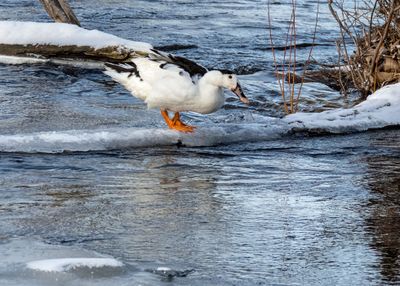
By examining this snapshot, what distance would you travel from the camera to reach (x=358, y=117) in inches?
395

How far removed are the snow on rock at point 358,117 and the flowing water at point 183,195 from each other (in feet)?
0.63

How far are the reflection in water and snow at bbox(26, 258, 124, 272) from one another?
1.35 meters

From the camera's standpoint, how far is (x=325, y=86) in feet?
41.6

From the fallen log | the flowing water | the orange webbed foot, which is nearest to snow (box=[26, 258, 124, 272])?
the flowing water

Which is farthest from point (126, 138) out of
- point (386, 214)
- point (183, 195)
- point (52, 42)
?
point (52, 42)

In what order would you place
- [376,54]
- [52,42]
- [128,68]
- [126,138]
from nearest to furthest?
1. [126,138]
2. [128,68]
3. [376,54]
4. [52,42]

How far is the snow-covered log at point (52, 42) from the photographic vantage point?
12977mm

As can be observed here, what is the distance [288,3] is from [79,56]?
30.4ft

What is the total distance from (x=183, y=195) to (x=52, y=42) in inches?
267

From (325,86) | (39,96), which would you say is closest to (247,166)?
(39,96)

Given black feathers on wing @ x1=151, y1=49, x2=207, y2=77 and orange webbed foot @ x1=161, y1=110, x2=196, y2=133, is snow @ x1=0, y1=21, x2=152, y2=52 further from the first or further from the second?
orange webbed foot @ x1=161, y1=110, x2=196, y2=133

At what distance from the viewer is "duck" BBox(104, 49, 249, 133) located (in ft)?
28.4

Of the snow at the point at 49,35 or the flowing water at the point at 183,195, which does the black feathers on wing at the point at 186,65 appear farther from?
the snow at the point at 49,35

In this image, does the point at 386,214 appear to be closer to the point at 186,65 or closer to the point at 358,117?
the point at 186,65
